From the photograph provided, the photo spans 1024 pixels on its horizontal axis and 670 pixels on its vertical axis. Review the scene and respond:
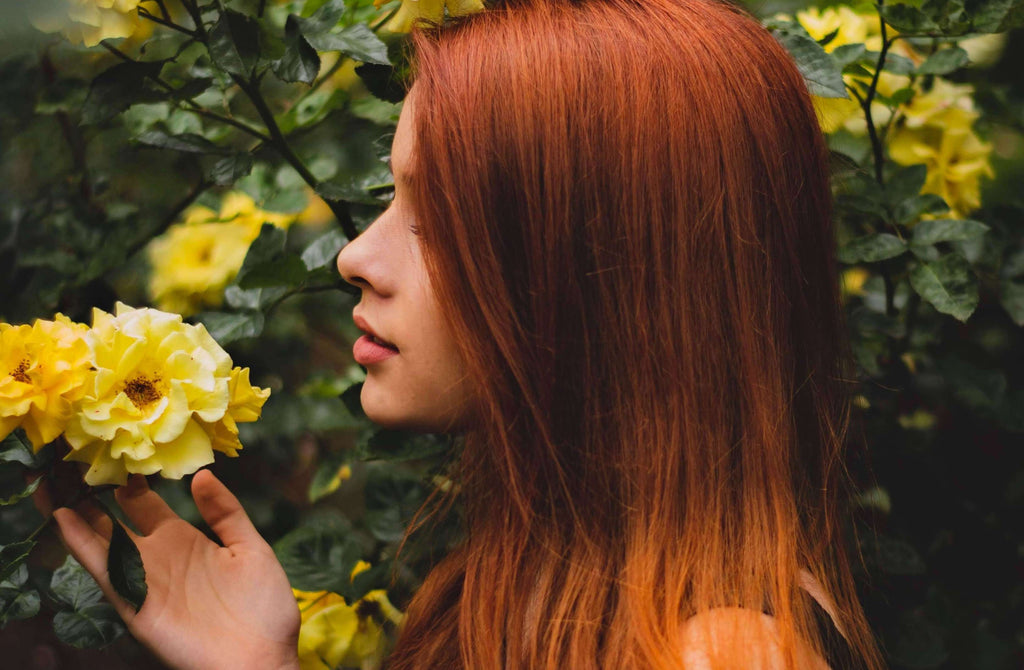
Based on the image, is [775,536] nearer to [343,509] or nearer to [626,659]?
[626,659]

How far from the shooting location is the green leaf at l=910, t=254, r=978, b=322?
3.24 feet

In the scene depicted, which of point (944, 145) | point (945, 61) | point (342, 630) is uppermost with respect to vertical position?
point (945, 61)

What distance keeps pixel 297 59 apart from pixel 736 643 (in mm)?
Answer: 663

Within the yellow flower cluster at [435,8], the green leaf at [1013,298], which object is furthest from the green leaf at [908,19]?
the yellow flower cluster at [435,8]

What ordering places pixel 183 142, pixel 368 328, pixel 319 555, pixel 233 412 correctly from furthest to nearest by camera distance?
pixel 319 555 → pixel 183 142 → pixel 368 328 → pixel 233 412

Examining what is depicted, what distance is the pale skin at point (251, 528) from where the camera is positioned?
830 millimetres

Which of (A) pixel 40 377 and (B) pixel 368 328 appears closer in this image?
(A) pixel 40 377

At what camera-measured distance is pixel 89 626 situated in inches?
31.5

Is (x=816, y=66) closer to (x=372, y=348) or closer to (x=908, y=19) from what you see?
(x=908, y=19)

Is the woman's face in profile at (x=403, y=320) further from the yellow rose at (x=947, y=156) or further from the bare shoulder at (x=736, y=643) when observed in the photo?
the yellow rose at (x=947, y=156)

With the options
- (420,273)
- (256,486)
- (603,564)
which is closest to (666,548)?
(603,564)

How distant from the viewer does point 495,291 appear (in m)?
0.83

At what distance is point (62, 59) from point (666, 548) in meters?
1.05

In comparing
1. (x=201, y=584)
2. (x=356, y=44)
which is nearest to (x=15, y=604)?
(x=201, y=584)
